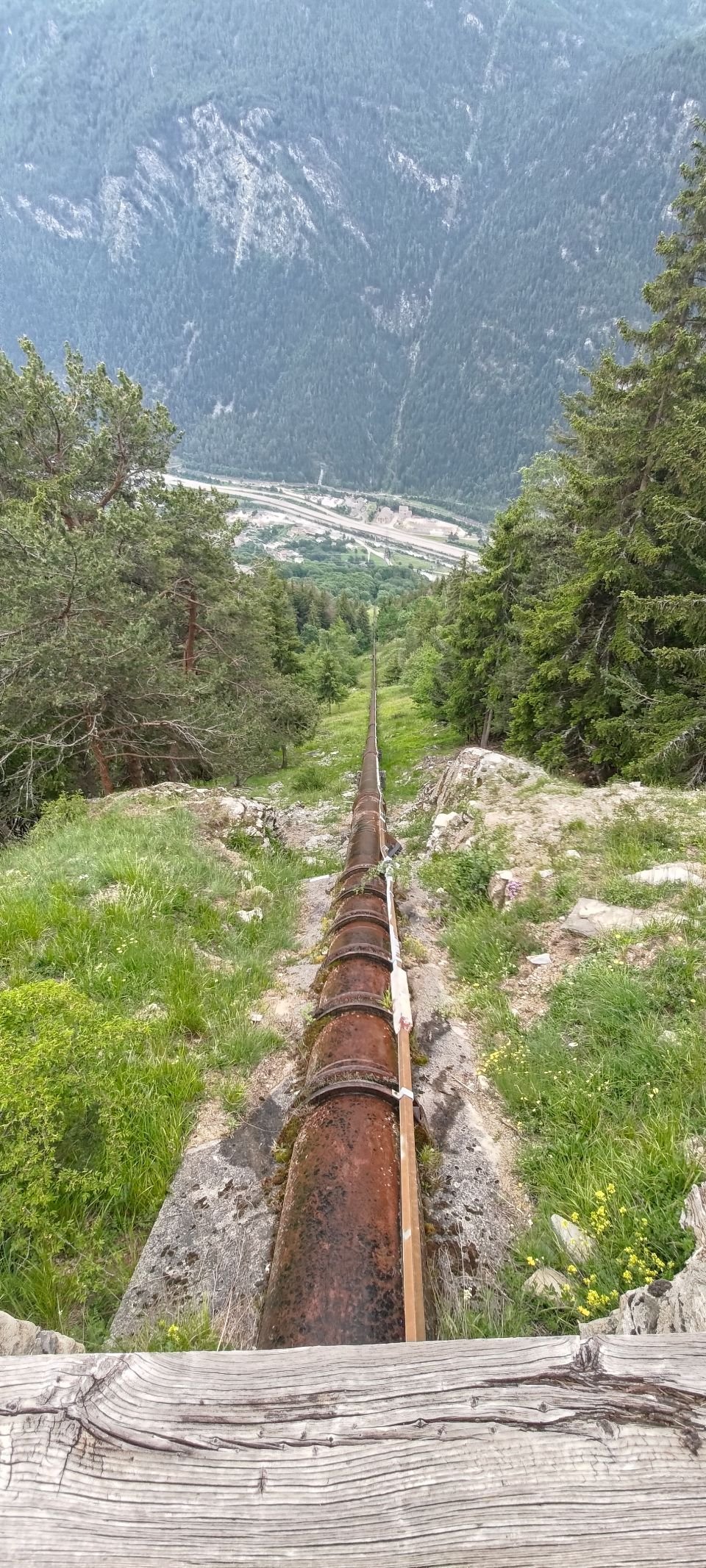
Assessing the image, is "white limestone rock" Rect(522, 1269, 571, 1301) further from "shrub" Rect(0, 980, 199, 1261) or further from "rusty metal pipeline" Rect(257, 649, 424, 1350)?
"shrub" Rect(0, 980, 199, 1261)

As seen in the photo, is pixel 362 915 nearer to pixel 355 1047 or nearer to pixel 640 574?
pixel 355 1047

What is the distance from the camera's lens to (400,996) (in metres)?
4.60

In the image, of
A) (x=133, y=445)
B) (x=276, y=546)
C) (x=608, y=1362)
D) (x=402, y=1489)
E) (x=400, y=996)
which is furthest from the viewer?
(x=276, y=546)

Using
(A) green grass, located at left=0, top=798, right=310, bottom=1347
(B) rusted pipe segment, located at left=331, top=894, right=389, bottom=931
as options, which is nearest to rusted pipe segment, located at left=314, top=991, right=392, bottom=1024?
(A) green grass, located at left=0, top=798, right=310, bottom=1347

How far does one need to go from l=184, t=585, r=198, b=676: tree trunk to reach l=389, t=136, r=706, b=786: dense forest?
Answer: 870 cm

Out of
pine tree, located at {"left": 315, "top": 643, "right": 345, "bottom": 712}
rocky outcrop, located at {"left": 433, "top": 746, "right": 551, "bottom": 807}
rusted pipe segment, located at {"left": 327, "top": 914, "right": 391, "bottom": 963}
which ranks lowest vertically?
rusted pipe segment, located at {"left": 327, "top": 914, "right": 391, "bottom": 963}

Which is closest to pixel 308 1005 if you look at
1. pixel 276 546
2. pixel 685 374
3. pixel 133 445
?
pixel 685 374

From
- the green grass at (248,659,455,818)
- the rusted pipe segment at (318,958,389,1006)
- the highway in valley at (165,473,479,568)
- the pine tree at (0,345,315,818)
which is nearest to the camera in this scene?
the rusted pipe segment at (318,958,389,1006)

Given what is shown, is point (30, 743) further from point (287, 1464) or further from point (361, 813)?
point (287, 1464)

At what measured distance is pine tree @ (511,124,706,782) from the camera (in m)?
10.4

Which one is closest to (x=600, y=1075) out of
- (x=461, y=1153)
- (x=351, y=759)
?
(x=461, y=1153)

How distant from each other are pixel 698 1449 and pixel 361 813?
1044 centimetres

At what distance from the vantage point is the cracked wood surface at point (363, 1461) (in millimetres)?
1229

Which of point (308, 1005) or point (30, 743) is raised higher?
point (30, 743)
